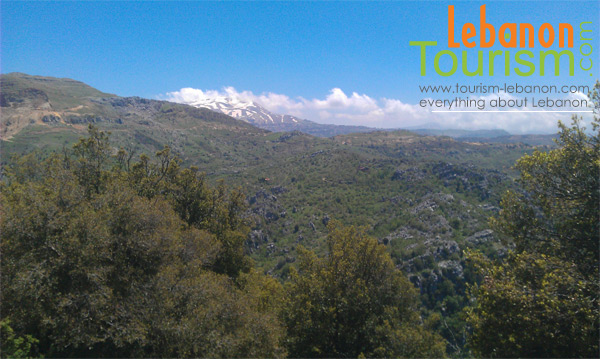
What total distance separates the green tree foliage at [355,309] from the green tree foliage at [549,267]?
9.85 feet

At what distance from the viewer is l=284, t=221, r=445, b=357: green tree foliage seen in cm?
1309

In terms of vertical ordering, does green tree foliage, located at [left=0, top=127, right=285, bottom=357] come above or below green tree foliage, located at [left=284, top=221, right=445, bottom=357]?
above

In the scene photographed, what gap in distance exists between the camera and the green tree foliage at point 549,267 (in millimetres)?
10109

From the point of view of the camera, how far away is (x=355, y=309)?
46.6 ft

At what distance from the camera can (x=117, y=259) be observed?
11898mm

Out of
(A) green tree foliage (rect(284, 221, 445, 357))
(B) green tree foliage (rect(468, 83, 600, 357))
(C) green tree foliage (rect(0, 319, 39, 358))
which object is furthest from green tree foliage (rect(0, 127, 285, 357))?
(B) green tree foliage (rect(468, 83, 600, 357))

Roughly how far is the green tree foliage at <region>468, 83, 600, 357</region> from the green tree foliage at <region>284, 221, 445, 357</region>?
3.00 meters

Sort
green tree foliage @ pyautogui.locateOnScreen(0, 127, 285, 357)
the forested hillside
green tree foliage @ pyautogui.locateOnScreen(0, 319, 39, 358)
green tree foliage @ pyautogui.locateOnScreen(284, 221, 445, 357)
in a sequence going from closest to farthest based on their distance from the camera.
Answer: green tree foliage @ pyautogui.locateOnScreen(0, 319, 39, 358) < green tree foliage @ pyautogui.locateOnScreen(0, 127, 285, 357) < the forested hillside < green tree foliage @ pyautogui.locateOnScreen(284, 221, 445, 357)

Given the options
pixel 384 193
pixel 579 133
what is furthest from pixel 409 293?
pixel 384 193

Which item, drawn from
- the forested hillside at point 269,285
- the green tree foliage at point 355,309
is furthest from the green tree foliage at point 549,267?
the green tree foliage at point 355,309

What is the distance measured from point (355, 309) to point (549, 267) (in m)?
8.17

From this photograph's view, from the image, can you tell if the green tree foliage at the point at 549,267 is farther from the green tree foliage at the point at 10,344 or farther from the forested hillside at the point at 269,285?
the green tree foliage at the point at 10,344

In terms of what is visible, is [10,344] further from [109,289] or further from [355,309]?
[355,309]

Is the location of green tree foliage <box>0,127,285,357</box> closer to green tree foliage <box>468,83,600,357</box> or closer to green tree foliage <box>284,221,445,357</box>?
green tree foliage <box>284,221,445,357</box>
